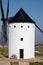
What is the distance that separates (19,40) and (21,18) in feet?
14.9

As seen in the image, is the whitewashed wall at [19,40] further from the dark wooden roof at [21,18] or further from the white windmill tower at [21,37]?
the dark wooden roof at [21,18]

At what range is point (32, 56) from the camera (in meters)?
52.9

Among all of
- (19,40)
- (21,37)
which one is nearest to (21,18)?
(21,37)

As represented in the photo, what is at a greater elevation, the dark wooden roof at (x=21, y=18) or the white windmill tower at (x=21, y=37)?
the dark wooden roof at (x=21, y=18)

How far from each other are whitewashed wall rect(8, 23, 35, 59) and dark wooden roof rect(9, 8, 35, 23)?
2.44ft

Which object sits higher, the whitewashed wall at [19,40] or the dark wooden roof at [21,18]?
the dark wooden roof at [21,18]

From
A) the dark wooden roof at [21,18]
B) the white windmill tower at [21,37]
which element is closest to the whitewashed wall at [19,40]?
the white windmill tower at [21,37]

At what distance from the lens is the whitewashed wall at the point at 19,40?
5144 centimetres

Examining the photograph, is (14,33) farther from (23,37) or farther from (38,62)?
Answer: (38,62)

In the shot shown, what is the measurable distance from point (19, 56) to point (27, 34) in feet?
14.9

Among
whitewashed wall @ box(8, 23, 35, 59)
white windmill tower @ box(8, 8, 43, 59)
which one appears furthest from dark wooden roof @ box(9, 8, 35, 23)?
whitewashed wall @ box(8, 23, 35, 59)

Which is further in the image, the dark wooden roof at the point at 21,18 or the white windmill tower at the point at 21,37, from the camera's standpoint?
the dark wooden roof at the point at 21,18

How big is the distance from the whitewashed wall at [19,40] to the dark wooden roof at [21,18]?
0.74 metres

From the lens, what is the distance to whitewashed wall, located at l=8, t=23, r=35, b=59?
51.4 m
